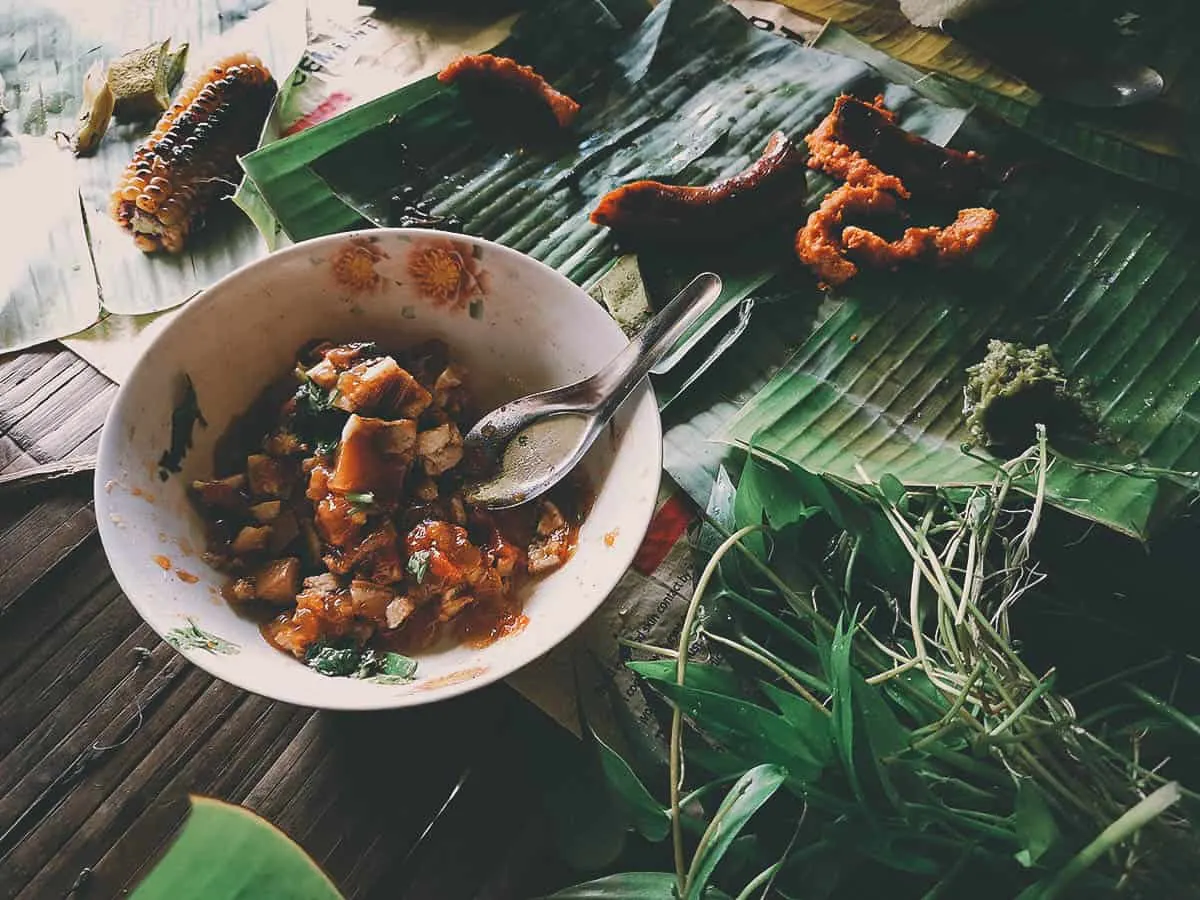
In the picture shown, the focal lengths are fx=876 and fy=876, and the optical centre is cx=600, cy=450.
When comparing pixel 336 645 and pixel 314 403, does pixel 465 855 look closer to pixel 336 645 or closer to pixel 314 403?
pixel 336 645

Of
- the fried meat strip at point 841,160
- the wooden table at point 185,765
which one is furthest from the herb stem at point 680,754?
the fried meat strip at point 841,160

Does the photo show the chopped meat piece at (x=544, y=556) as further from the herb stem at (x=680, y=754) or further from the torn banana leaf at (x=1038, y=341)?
the torn banana leaf at (x=1038, y=341)

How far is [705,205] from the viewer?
1632 mm

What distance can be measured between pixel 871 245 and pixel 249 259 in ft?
3.82

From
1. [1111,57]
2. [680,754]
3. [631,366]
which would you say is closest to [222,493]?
[631,366]

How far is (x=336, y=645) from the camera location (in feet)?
3.65

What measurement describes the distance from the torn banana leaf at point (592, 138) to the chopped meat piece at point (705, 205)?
0.15 feet

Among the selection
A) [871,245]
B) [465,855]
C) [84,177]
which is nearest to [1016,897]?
[465,855]

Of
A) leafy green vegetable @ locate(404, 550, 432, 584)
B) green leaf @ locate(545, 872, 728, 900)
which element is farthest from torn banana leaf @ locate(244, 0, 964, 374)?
green leaf @ locate(545, 872, 728, 900)

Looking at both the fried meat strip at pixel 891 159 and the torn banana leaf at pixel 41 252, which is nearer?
the torn banana leaf at pixel 41 252

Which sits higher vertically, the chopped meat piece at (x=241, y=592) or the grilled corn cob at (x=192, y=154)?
the grilled corn cob at (x=192, y=154)

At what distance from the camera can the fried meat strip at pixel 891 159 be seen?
5.66 ft

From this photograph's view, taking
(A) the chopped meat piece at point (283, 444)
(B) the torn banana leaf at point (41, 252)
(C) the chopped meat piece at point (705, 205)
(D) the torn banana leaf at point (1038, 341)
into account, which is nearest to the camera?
(A) the chopped meat piece at point (283, 444)

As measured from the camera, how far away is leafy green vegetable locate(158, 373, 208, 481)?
115 centimetres
